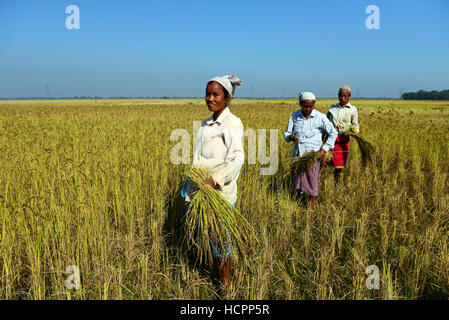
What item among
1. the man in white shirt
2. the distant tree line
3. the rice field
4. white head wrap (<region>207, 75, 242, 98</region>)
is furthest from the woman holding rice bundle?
the distant tree line

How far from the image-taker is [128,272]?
71.1 inches

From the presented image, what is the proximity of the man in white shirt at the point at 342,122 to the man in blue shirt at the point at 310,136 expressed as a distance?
665 mm

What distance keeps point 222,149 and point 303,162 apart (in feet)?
5.38

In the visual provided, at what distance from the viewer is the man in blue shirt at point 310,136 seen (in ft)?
9.70

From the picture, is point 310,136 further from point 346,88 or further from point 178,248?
point 178,248

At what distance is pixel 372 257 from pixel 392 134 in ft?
16.6

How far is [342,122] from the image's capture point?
3.65m

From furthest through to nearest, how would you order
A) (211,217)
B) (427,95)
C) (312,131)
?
(427,95) < (312,131) < (211,217)

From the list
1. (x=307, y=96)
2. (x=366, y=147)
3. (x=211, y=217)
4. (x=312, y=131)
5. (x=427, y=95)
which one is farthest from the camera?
(x=427, y=95)

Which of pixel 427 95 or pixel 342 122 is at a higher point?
pixel 427 95

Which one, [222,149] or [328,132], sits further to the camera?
[328,132]
